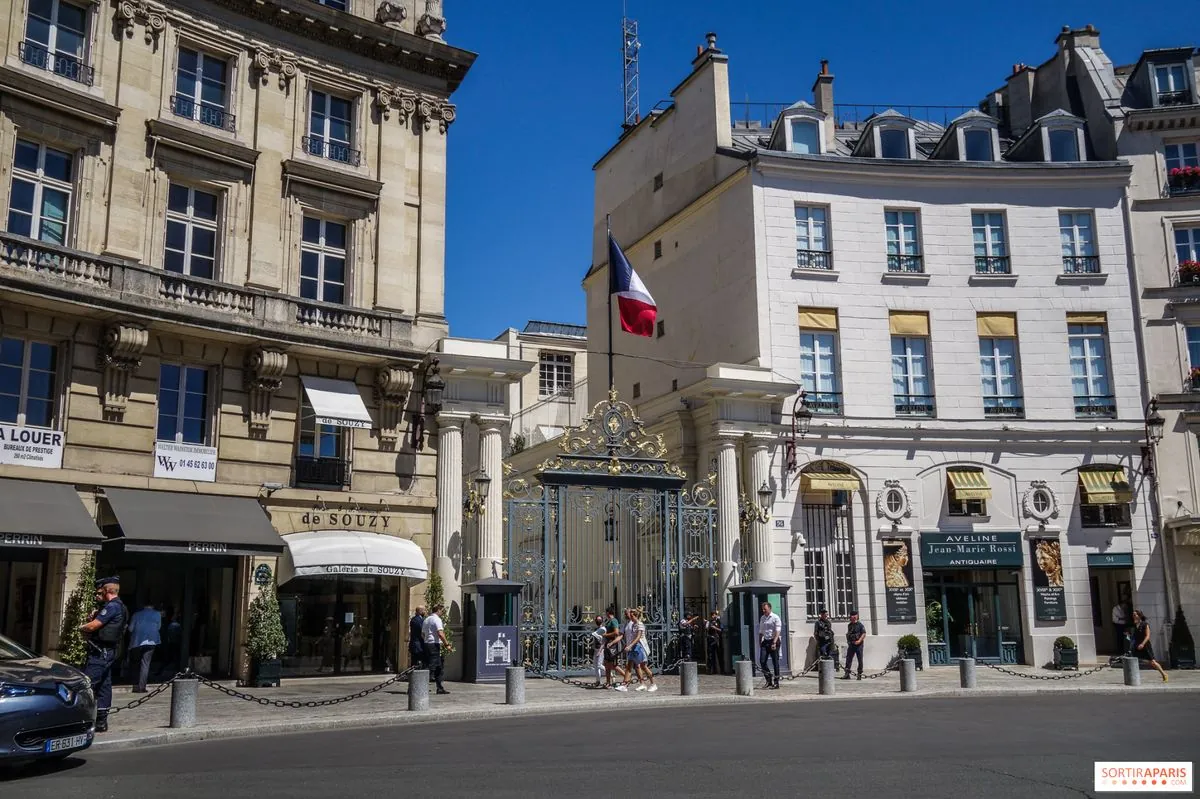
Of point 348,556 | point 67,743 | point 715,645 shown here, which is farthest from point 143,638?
point 715,645

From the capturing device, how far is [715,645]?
24.0 metres

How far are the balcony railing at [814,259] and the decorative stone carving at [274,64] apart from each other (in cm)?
1303

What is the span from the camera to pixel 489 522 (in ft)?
75.7

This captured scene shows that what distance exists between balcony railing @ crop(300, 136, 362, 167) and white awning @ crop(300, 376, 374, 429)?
16.4 feet

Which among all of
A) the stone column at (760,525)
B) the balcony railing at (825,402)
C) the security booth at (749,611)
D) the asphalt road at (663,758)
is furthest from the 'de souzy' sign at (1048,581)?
the asphalt road at (663,758)

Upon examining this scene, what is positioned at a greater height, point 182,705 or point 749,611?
point 749,611

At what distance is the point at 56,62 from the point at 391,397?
8794mm

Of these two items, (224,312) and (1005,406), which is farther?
(1005,406)

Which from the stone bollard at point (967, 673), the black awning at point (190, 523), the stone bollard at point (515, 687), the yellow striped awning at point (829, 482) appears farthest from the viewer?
the yellow striped awning at point (829, 482)

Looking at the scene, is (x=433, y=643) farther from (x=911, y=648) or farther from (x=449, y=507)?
(x=911, y=648)

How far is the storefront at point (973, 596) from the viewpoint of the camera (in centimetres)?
2697

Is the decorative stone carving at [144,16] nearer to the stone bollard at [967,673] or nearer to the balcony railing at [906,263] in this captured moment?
the balcony railing at [906,263]

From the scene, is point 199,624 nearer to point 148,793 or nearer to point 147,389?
point 147,389

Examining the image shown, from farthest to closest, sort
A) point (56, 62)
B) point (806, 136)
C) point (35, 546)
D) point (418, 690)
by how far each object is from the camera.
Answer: point (806, 136) → point (56, 62) → point (35, 546) → point (418, 690)
